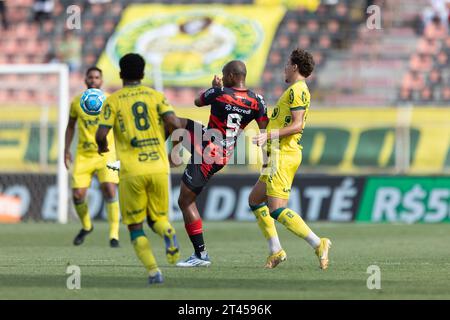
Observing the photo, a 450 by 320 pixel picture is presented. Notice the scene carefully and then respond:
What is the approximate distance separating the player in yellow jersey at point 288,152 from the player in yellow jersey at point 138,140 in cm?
149

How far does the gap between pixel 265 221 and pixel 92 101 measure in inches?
142

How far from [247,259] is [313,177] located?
8647 millimetres

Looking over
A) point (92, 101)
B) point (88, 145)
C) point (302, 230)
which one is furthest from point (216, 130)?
point (88, 145)

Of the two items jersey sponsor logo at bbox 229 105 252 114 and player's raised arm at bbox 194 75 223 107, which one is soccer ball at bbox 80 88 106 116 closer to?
player's raised arm at bbox 194 75 223 107

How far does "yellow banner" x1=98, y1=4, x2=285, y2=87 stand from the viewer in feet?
90.8

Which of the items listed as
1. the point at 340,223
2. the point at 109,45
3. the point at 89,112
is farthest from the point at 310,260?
the point at 109,45

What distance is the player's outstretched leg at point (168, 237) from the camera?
30.2 feet

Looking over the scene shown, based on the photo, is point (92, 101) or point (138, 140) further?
point (92, 101)

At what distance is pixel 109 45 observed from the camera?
2875 cm

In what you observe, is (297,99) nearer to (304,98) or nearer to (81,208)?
(304,98)

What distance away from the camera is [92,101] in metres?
13.8

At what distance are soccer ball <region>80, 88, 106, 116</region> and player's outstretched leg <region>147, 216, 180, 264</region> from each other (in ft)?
13.4

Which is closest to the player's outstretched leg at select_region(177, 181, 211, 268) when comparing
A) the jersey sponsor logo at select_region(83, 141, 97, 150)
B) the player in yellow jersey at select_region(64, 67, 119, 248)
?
the player in yellow jersey at select_region(64, 67, 119, 248)

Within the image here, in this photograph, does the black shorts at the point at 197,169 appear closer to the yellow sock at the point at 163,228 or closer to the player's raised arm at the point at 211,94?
the player's raised arm at the point at 211,94
